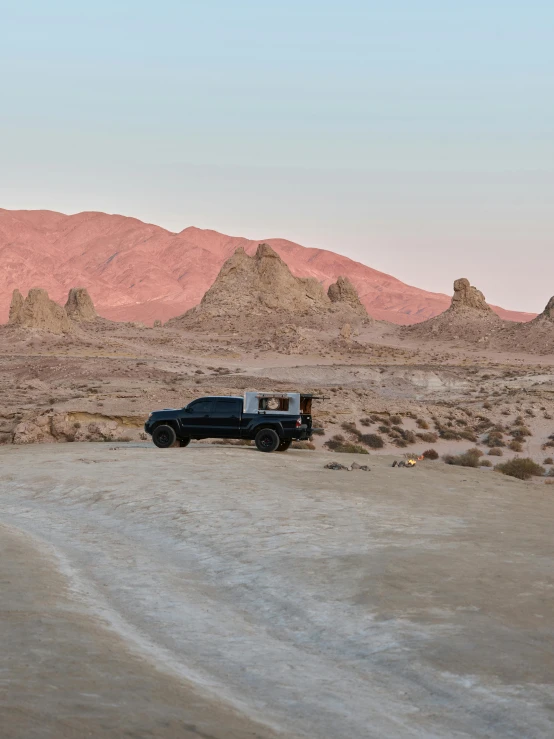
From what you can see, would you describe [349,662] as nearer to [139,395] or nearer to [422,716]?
[422,716]

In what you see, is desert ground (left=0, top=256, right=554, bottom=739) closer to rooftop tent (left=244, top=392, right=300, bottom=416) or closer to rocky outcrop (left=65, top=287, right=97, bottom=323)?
rooftop tent (left=244, top=392, right=300, bottom=416)

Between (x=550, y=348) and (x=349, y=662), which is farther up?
(x=550, y=348)

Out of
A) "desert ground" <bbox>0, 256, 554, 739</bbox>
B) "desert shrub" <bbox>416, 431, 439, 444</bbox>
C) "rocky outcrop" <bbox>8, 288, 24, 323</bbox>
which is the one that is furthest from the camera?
"rocky outcrop" <bbox>8, 288, 24, 323</bbox>

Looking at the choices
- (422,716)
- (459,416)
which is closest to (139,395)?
(459,416)

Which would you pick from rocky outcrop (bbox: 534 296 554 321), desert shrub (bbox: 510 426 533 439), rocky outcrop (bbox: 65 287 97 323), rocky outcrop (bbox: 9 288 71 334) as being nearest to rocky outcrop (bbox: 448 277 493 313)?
rocky outcrop (bbox: 534 296 554 321)

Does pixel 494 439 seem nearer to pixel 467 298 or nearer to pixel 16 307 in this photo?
pixel 16 307

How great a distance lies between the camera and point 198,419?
28766 mm

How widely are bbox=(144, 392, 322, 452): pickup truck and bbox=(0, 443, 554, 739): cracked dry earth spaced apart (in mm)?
7470

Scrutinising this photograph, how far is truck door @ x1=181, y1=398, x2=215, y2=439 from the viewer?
28609 mm

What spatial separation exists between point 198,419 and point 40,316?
250 ft

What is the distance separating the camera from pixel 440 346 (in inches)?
4791

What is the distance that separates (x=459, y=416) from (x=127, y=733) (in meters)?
43.4

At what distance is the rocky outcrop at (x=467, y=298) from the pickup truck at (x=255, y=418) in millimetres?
110021

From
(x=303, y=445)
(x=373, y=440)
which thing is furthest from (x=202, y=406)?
(x=373, y=440)
